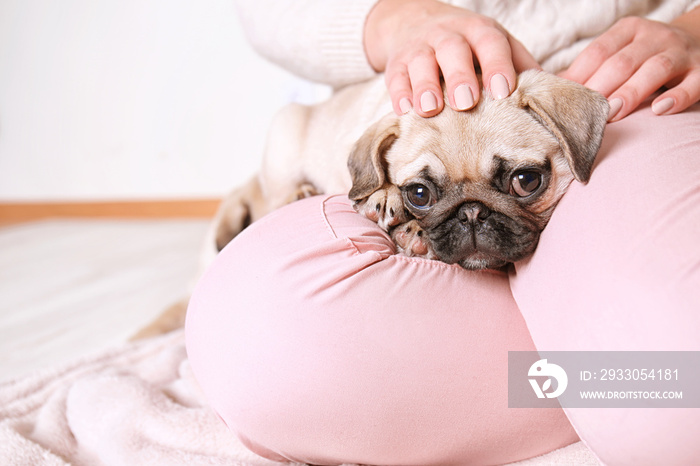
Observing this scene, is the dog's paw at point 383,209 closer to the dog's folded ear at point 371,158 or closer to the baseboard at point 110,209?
the dog's folded ear at point 371,158

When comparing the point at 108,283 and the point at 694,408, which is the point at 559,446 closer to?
the point at 694,408

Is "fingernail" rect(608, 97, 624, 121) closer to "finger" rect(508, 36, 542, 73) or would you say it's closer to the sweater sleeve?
"finger" rect(508, 36, 542, 73)

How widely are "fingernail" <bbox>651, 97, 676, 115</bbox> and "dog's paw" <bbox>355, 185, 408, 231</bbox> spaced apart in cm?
82

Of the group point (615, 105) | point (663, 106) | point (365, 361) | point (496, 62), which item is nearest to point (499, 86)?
point (496, 62)

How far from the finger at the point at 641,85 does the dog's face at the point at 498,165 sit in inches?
3.7

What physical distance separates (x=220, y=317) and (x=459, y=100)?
0.93 meters

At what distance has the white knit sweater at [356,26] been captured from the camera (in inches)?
87.0

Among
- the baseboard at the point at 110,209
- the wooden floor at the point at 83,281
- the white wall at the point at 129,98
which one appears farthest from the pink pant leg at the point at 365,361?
the baseboard at the point at 110,209

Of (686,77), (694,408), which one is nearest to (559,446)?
(694,408)

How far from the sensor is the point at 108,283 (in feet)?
14.3

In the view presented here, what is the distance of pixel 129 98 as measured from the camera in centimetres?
701

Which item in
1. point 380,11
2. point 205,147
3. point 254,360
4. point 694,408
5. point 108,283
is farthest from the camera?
point 205,147

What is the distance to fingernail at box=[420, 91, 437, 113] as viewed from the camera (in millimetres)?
1753

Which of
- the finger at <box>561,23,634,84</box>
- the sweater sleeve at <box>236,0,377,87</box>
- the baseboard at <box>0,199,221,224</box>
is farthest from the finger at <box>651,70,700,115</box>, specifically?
the baseboard at <box>0,199,221,224</box>
